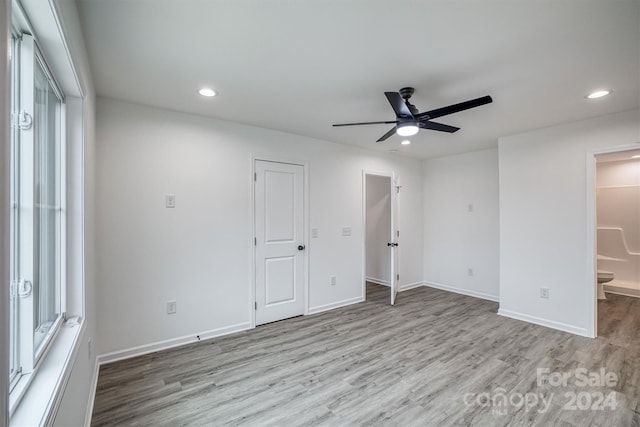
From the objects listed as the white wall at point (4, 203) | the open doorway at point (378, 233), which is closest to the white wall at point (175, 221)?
the open doorway at point (378, 233)

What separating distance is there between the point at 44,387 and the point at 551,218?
15.3 feet

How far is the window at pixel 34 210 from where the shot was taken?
1172 millimetres

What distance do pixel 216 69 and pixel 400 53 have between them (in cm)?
Result: 136

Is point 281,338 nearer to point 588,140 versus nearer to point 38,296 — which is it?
point 38,296

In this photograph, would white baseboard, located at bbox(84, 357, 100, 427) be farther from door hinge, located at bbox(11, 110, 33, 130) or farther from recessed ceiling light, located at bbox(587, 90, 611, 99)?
recessed ceiling light, located at bbox(587, 90, 611, 99)

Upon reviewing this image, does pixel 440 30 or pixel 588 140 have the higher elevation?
pixel 440 30

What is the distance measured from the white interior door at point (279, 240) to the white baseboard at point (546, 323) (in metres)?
2.79

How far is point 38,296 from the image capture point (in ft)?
4.65

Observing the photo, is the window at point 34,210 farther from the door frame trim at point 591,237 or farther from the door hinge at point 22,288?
the door frame trim at point 591,237

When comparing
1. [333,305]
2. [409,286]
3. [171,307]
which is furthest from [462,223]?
[171,307]

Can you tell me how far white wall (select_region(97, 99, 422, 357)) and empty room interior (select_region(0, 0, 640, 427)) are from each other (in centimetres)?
2

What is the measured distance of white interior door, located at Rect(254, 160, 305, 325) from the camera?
144 inches

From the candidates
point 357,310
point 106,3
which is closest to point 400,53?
point 106,3

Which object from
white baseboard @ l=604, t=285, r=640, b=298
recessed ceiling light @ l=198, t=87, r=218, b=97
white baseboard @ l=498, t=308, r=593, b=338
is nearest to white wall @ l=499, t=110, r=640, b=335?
white baseboard @ l=498, t=308, r=593, b=338
